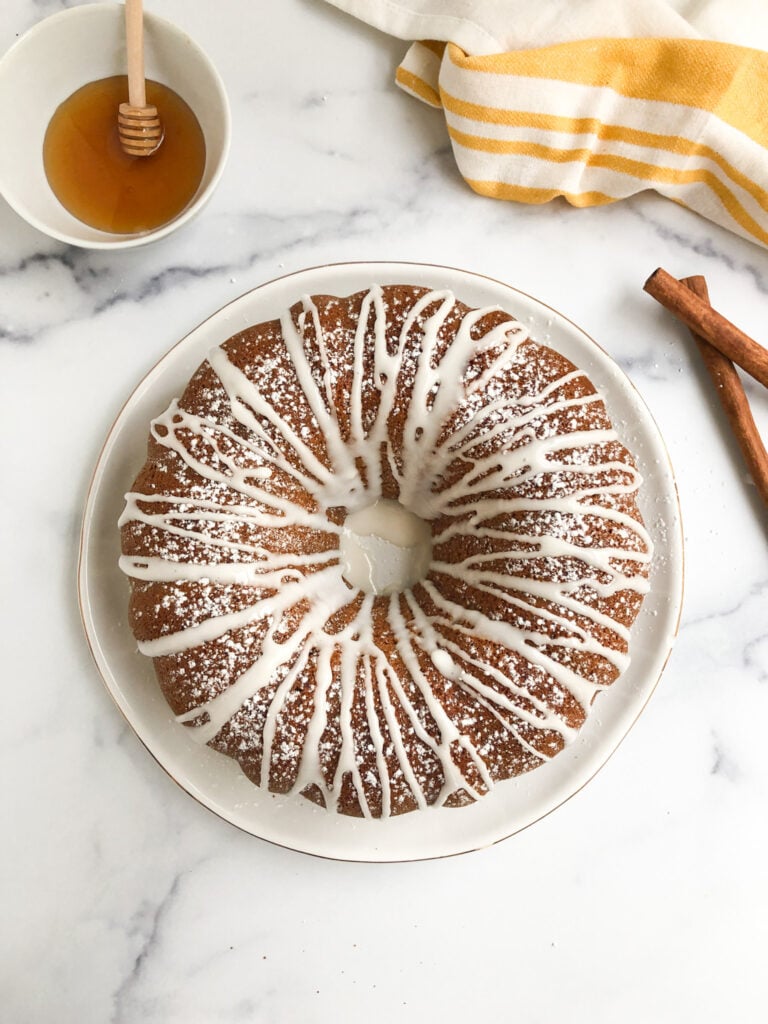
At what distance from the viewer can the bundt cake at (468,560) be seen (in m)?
Result: 1.25

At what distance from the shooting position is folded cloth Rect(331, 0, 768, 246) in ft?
4.78

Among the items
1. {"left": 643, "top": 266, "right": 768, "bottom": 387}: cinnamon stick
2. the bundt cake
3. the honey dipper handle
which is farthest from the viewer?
{"left": 643, "top": 266, "right": 768, "bottom": 387}: cinnamon stick

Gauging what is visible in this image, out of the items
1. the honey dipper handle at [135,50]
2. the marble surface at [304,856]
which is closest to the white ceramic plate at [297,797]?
the marble surface at [304,856]

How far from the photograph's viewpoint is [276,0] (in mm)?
1573

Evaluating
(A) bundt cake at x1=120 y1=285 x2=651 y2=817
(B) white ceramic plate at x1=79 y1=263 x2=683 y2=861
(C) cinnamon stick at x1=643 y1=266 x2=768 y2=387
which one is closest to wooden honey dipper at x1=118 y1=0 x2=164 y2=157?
(B) white ceramic plate at x1=79 y1=263 x2=683 y2=861

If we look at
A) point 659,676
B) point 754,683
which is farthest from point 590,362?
point 754,683

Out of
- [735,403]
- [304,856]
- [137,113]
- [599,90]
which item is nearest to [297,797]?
[304,856]

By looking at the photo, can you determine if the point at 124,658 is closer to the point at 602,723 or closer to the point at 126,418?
the point at 126,418

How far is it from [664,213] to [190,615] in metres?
1.11

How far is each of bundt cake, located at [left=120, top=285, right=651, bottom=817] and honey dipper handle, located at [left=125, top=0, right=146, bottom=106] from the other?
1.51ft

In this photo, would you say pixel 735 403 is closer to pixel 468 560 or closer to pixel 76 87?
pixel 468 560

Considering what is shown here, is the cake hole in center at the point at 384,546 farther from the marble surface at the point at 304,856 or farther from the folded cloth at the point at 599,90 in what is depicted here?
the folded cloth at the point at 599,90

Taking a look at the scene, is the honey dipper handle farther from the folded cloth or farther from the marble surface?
the folded cloth

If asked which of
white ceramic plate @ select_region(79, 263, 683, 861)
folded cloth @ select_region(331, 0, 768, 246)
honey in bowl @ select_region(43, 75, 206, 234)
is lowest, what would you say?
white ceramic plate @ select_region(79, 263, 683, 861)
